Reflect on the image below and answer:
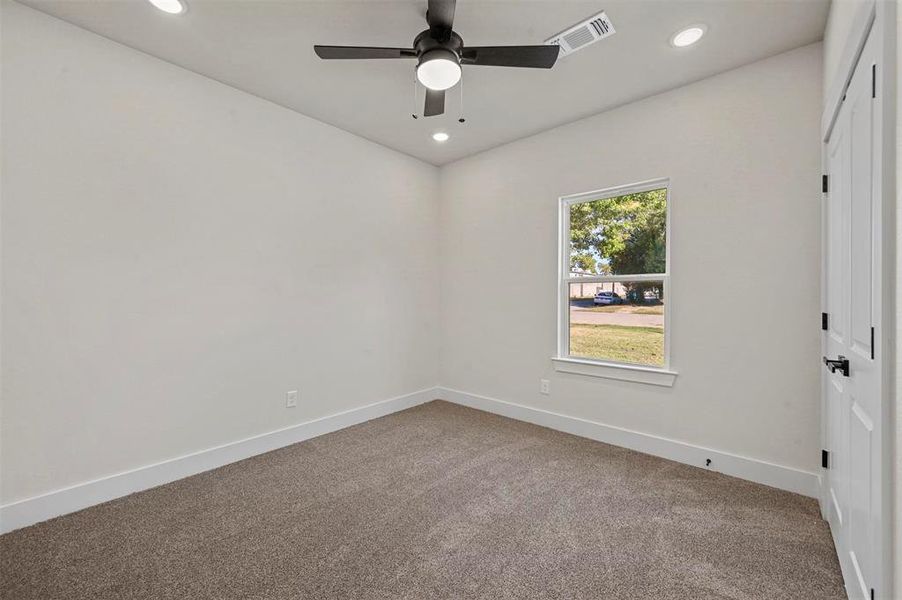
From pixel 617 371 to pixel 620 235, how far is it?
1.16 meters

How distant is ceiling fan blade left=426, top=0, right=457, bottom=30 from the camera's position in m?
1.82

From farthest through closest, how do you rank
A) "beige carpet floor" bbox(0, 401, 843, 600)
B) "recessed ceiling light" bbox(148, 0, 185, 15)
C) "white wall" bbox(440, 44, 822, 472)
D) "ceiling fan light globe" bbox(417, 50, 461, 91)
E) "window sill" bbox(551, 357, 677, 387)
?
"window sill" bbox(551, 357, 677, 387)
"white wall" bbox(440, 44, 822, 472)
"recessed ceiling light" bbox(148, 0, 185, 15)
"ceiling fan light globe" bbox(417, 50, 461, 91)
"beige carpet floor" bbox(0, 401, 843, 600)

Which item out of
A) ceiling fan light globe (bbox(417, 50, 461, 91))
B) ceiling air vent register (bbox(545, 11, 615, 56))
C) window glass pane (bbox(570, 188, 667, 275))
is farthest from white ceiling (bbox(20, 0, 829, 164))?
window glass pane (bbox(570, 188, 667, 275))

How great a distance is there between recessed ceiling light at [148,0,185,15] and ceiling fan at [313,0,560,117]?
84cm

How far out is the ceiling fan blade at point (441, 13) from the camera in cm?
182

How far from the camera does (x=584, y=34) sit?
2299 mm

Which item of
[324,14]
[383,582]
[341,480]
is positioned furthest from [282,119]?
[383,582]

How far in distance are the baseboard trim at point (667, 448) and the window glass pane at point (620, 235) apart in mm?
1328

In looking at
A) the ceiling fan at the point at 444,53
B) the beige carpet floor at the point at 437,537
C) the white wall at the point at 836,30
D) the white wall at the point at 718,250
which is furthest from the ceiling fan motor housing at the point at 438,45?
the beige carpet floor at the point at 437,537

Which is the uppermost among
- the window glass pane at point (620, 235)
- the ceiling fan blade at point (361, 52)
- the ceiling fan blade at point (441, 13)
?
the ceiling fan blade at point (441, 13)

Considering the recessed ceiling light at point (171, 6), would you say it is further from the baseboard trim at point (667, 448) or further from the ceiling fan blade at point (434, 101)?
the baseboard trim at point (667, 448)

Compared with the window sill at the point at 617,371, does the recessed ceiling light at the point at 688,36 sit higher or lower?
higher

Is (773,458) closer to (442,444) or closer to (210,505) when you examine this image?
(442,444)

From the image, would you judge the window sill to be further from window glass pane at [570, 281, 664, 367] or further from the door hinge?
the door hinge
